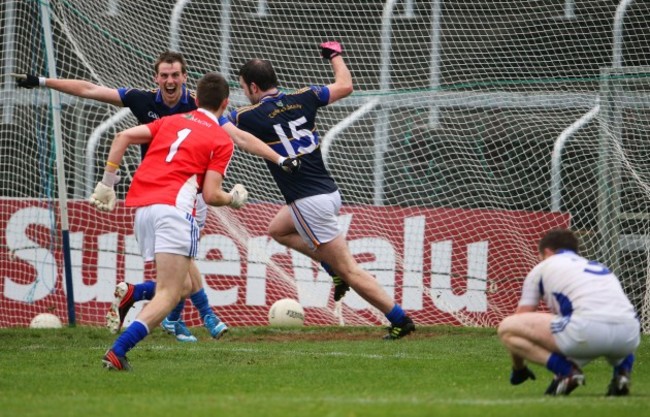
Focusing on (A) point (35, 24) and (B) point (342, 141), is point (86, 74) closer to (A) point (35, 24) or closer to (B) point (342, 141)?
(A) point (35, 24)

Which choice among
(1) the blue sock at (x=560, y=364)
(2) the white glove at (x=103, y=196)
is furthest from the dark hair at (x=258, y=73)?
(1) the blue sock at (x=560, y=364)

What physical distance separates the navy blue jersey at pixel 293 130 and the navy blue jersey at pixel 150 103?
470mm

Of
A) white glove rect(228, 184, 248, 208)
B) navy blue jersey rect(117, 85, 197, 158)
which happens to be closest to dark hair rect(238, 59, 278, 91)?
navy blue jersey rect(117, 85, 197, 158)

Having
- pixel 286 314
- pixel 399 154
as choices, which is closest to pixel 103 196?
pixel 286 314

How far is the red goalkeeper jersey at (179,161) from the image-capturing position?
26.0ft

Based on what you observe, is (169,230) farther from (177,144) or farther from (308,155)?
(308,155)

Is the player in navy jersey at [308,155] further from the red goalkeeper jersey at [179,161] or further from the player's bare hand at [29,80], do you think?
the red goalkeeper jersey at [179,161]

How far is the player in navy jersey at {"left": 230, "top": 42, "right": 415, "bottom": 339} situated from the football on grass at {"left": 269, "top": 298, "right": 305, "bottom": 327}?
2.25 metres

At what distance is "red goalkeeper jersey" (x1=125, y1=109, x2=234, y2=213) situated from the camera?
26.0ft

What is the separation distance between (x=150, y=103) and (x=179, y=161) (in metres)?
2.25

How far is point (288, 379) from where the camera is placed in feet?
25.6

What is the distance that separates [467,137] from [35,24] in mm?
5438

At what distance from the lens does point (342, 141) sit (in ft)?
47.2

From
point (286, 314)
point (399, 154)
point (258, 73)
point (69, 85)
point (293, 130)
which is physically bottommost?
point (286, 314)
